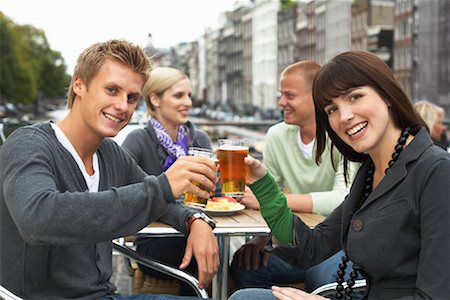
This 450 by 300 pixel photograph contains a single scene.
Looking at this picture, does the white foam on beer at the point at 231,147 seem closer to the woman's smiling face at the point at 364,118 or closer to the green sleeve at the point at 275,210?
the green sleeve at the point at 275,210

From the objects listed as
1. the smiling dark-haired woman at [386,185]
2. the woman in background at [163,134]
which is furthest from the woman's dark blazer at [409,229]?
the woman in background at [163,134]

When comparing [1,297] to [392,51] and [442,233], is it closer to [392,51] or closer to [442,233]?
[442,233]

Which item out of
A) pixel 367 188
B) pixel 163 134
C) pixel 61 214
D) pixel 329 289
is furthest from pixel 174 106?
pixel 61 214

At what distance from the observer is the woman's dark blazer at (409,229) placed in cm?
158

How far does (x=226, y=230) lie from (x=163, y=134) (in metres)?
1.12

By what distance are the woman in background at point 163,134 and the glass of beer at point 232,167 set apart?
2.75 ft

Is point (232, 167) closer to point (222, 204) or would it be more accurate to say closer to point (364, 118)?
point (364, 118)

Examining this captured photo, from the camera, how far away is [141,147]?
135 inches

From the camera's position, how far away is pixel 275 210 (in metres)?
2.12

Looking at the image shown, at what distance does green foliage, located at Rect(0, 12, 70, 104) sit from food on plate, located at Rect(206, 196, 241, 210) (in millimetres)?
35538

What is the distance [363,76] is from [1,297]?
106cm

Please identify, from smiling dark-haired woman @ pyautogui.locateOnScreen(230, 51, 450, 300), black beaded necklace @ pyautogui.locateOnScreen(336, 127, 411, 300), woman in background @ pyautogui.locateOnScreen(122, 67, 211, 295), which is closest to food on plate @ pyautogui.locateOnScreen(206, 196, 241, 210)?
woman in background @ pyautogui.locateOnScreen(122, 67, 211, 295)

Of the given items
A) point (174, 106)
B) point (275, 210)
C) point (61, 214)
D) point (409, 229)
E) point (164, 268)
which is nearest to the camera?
point (61, 214)

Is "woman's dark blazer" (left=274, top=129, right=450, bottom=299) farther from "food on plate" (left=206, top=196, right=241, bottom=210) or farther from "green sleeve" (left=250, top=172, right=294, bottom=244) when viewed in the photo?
"food on plate" (left=206, top=196, right=241, bottom=210)
